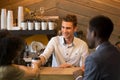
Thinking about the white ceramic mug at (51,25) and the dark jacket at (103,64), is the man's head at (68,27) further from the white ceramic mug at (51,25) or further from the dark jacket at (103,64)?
the dark jacket at (103,64)

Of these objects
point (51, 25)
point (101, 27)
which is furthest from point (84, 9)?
point (101, 27)

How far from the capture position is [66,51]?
10.8 ft

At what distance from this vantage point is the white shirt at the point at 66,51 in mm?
3242

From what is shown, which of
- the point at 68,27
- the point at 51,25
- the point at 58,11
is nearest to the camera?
the point at 68,27

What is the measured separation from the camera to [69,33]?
10.6 feet

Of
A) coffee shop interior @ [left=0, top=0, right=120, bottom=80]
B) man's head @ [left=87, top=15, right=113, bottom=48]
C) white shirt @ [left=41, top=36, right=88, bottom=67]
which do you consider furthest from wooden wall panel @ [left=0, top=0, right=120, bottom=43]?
man's head @ [left=87, top=15, right=113, bottom=48]

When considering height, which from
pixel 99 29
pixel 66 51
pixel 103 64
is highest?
pixel 99 29

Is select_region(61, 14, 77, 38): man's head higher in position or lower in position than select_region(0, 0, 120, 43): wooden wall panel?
lower

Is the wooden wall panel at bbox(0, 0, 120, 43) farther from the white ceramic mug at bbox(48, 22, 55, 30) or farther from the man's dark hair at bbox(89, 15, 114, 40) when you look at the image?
the man's dark hair at bbox(89, 15, 114, 40)

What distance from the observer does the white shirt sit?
324 cm

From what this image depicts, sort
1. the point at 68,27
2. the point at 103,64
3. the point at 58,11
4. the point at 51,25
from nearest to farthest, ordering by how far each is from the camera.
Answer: the point at 103,64 → the point at 68,27 → the point at 51,25 → the point at 58,11

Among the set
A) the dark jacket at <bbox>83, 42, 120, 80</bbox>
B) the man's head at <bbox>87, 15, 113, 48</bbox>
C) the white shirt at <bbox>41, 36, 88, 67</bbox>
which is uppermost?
the man's head at <bbox>87, 15, 113, 48</bbox>

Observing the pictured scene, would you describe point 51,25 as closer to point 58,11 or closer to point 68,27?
point 58,11

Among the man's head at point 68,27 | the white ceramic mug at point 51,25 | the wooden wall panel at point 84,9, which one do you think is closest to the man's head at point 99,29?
the man's head at point 68,27
